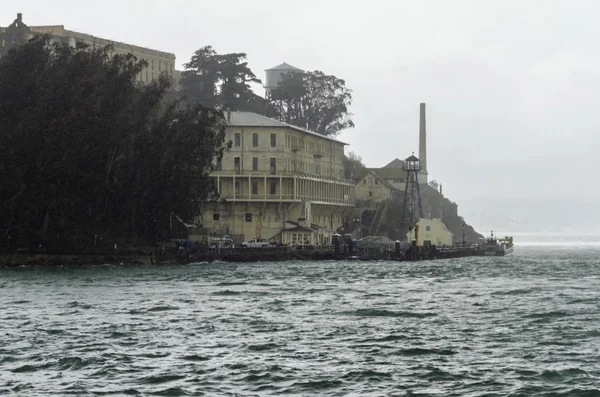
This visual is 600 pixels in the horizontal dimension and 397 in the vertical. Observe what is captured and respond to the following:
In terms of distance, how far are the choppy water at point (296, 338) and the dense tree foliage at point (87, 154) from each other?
55.9ft

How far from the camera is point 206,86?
160 metres

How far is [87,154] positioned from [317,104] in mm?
88526

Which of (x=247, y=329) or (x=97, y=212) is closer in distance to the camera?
(x=247, y=329)

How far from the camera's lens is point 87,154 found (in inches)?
3460

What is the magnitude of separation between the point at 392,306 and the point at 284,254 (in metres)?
55.2

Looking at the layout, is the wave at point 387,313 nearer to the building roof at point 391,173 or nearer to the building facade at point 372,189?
the building facade at point 372,189

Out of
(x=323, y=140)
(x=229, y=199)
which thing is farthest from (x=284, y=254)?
(x=323, y=140)

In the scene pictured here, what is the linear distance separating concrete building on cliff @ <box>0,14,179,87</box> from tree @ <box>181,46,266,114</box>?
142 inches

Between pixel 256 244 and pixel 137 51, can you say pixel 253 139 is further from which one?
pixel 137 51

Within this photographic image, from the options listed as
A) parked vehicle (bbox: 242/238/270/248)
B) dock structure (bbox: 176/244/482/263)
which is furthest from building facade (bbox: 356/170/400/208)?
parked vehicle (bbox: 242/238/270/248)

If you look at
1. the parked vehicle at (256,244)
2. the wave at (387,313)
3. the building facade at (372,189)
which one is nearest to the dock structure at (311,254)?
the parked vehicle at (256,244)

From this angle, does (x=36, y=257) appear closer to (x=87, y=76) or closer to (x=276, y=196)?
(x=87, y=76)

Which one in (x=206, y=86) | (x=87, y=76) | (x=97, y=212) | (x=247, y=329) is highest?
(x=206, y=86)

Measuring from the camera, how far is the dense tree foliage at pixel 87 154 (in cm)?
8600
